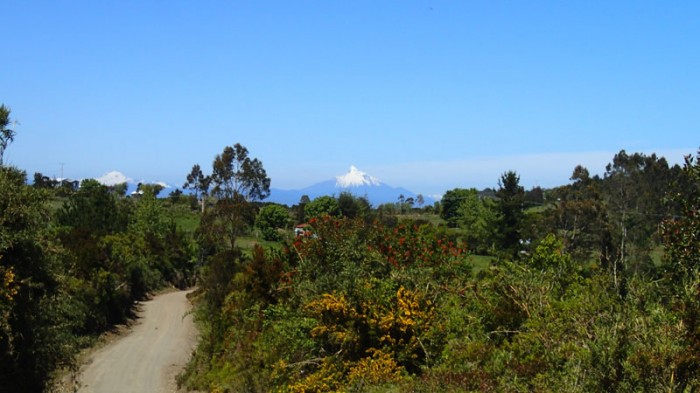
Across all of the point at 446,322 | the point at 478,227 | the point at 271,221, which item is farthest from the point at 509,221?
the point at 446,322

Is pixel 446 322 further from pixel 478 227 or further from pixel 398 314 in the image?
pixel 478 227

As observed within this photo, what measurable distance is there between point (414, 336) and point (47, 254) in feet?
25.4

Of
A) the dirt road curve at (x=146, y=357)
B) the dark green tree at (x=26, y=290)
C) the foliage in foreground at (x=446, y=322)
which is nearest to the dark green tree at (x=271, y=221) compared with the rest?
the dirt road curve at (x=146, y=357)

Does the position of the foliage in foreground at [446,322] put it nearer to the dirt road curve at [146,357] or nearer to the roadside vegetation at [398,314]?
the roadside vegetation at [398,314]

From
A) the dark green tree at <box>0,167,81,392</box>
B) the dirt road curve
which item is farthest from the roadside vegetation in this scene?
the dirt road curve

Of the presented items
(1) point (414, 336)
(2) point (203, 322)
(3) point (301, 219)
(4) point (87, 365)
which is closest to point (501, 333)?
(1) point (414, 336)

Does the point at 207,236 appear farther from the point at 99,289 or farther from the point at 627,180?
the point at 627,180

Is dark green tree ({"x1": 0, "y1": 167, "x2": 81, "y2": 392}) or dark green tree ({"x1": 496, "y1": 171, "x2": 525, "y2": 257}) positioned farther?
dark green tree ({"x1": 496, "y1": 171, "x2": 525, "y2": 257})

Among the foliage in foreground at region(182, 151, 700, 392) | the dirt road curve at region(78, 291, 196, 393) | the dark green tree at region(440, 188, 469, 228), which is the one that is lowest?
the dirt road curve at region(78, 291, 196, 393)

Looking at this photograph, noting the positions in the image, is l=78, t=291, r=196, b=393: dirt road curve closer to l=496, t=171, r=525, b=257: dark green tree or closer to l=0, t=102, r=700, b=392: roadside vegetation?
l=0, t=102, r=700, b=392: roadside vegetation

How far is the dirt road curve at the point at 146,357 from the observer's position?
2061cm

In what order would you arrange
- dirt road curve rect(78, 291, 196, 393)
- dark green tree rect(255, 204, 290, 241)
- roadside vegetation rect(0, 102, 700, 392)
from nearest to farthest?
roadside vegetation rect(0, 102, 700, 392) → dirt road curve rect(78, 291, 196, 393) → dark green tree rect(255, 204, 290, 241)

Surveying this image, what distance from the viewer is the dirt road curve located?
812 inches

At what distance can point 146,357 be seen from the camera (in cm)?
2506
